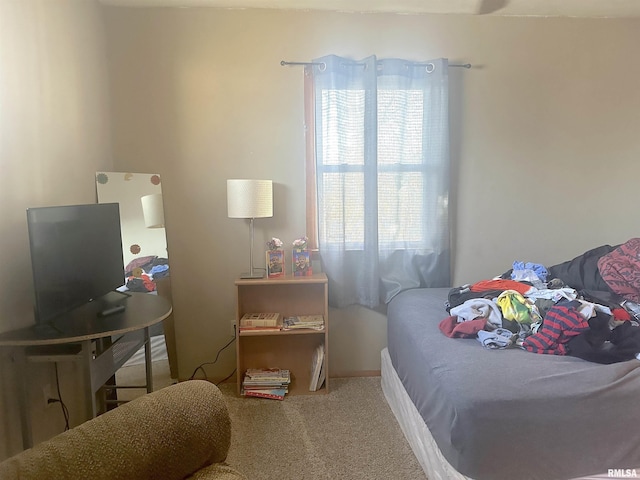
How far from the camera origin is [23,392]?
1.71 meters

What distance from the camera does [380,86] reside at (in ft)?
9.04

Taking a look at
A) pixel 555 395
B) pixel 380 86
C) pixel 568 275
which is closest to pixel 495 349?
pixel 555 395

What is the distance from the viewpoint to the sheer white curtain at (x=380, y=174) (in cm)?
273

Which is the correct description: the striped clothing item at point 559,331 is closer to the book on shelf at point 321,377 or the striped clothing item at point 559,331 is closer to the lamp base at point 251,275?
the book on shelf at point 321,377

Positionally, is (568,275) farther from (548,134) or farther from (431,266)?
(548,134)

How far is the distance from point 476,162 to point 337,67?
1.11 m

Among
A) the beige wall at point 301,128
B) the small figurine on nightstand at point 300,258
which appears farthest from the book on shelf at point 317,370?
the small figurine on nightstand at point 300,258

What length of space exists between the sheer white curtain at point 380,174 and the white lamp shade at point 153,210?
0.99m

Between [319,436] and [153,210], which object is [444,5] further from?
[319,436]

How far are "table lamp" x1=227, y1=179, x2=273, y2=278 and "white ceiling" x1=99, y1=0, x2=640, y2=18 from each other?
109cm

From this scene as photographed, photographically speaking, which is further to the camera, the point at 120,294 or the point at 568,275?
the point at 568,275

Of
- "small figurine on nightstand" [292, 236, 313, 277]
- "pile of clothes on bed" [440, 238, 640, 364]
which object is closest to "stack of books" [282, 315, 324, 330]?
"small figurine on nightstand" [292, 236, 313, 277]

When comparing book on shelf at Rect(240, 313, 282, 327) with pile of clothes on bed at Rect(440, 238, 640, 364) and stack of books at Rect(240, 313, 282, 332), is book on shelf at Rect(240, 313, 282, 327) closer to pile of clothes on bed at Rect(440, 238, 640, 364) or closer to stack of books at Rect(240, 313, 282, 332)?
stack of books at Rect(240, 313, 282, 332)

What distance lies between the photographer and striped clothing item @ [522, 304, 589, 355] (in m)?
1.77
